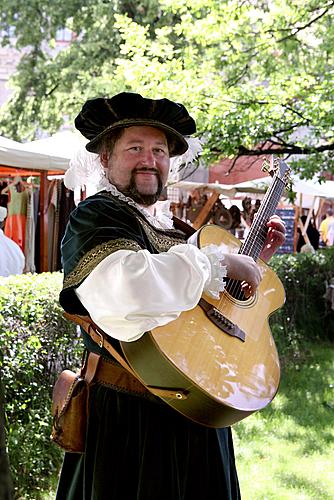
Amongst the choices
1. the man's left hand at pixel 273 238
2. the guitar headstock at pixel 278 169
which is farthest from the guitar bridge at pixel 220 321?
the guitar headstock at pixel 278 169

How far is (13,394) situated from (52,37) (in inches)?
621

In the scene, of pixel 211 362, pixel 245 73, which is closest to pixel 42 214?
pixel 245 73

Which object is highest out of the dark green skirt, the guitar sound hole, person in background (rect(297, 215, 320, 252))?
the guitar sound hole

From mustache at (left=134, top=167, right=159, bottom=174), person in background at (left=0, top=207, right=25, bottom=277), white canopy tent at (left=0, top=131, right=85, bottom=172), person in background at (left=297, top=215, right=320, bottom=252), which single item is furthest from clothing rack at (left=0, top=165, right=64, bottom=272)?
person in background at (left=297, top=215, right=320, bottom=252)

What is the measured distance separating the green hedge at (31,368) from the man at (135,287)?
1347 mm

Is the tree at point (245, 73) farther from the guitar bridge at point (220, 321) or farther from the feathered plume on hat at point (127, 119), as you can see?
the guitar bridge at point (220, 321)

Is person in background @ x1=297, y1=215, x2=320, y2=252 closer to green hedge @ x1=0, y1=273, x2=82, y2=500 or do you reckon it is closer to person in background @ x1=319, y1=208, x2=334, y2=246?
person in background @ x1=319, y1=208, x2=334, y2=246

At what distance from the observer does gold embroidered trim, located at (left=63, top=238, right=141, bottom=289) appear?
1691mm

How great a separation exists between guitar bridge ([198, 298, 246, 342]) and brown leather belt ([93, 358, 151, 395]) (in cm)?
29

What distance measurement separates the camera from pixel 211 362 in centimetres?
185

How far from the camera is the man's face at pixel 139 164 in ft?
6.56

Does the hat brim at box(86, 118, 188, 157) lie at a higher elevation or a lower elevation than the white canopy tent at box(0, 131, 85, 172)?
higher

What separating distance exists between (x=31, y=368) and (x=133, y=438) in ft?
5.67

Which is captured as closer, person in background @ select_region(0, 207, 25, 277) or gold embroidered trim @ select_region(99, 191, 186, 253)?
gold embroidered trim @ select_region(99, 191, 186, 253)
